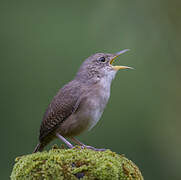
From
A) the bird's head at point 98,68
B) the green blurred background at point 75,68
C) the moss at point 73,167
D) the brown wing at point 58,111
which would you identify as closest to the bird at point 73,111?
the brown wing at point 58,111

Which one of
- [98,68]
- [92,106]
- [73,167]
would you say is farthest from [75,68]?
[73,167]

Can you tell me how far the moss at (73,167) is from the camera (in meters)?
3.35

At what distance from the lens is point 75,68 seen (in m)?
7.29

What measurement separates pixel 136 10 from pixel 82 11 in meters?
0.91

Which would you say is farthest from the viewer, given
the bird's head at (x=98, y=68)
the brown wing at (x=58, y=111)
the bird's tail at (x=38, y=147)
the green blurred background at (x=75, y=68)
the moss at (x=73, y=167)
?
the green blurred background at (x=75, y=68)

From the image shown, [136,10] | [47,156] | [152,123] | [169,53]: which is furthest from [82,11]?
[47,156]

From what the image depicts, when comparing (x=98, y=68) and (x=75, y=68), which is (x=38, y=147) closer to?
(x=98, y=68)

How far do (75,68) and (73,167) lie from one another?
402cm

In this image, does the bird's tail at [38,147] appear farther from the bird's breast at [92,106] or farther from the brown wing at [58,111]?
the bird's breast at [92,106]

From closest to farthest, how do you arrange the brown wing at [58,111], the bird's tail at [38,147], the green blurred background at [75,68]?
1. the brown wing at [58,111]
2. the bird's tail at [38,147]
3. the green blurred background at [75,68]

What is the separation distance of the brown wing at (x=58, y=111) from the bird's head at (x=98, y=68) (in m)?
0.38

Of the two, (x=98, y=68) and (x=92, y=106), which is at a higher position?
(x=98, y=68)

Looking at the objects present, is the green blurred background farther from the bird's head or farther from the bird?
the bird

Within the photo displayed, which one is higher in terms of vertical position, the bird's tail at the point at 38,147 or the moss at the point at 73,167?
the moss at the point at 73,167
